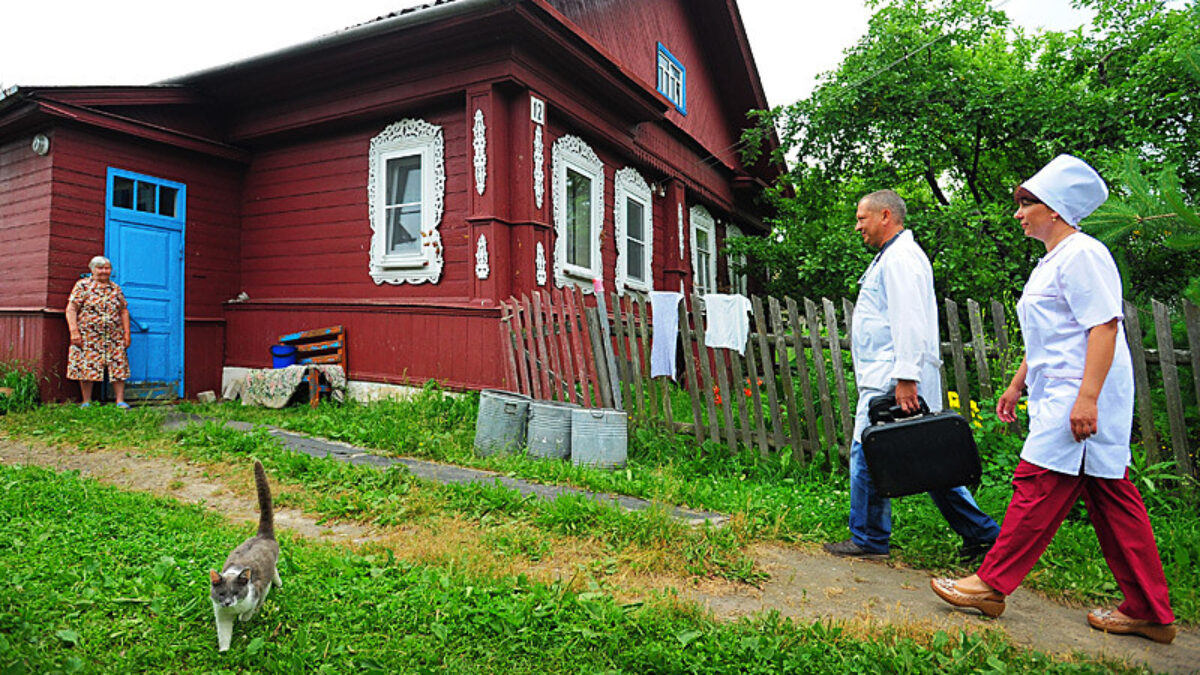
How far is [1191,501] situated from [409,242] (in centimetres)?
737

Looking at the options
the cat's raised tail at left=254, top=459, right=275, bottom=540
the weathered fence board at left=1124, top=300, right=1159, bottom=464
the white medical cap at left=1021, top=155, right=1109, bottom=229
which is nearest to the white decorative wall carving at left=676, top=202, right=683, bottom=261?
the weathered fence board at left=1124, top=300, right=1159, bottom=464

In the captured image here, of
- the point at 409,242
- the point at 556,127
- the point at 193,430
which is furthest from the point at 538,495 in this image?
the point at 556,127

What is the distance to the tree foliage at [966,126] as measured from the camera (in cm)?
868

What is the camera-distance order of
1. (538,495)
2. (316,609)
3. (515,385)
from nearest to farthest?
(316,609), (538,495), (515,385)

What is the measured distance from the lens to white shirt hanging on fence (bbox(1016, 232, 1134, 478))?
2627 millimetres

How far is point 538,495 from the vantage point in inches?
171

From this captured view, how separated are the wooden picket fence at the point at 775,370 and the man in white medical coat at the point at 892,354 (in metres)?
1.18

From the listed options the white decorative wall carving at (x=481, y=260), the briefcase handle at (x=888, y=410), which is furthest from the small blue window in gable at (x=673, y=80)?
the briefcase handle at (x=888, y=410)

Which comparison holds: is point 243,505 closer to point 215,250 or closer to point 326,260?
point 326,260

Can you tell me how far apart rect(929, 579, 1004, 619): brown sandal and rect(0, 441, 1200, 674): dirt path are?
0.18ft

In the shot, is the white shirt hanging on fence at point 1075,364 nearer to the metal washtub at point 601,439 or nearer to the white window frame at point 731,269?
the metal washtub at point 601,439

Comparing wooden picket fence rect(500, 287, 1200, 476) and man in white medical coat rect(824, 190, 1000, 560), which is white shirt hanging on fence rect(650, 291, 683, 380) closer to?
wooden picket fence rect(500, 287, 1200, 476)

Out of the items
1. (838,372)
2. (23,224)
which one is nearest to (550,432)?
(838,372)

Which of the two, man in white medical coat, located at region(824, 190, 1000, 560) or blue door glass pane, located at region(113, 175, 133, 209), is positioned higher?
blue door glass pane, located at region(113, 175, 133, 209)
